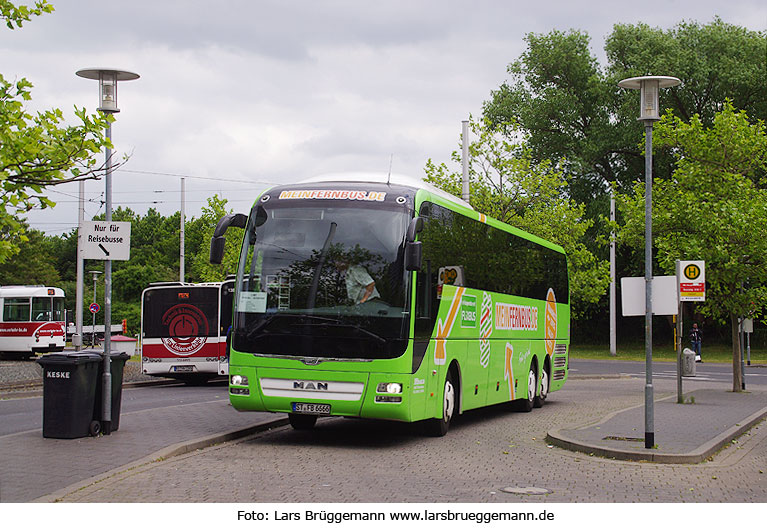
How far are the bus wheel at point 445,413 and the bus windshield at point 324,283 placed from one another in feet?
6.37

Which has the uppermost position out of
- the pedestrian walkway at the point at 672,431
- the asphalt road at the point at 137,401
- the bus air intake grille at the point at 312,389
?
the bus air intake grille at the point at 312,389

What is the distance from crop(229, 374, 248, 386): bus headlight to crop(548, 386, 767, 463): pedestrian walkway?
4300 millimetres

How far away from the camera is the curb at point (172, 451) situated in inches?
336

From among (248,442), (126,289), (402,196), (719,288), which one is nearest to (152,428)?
(248,442)

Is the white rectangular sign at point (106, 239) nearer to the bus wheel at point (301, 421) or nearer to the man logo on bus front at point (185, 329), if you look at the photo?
the bus wheel at point (301, 421)

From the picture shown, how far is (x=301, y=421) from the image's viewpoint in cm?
1473

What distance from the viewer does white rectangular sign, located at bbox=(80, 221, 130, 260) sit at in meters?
12.7

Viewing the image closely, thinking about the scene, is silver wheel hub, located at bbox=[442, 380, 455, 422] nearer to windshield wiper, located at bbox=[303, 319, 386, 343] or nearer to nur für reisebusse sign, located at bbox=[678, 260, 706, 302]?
windshield wiper, located at bbox=[303, 319, 386, 343]

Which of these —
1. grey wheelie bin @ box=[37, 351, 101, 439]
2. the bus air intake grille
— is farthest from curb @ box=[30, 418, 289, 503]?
grey wheelie bin @ box=[37, 351, 101, 439]

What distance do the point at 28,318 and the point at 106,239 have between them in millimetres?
30800

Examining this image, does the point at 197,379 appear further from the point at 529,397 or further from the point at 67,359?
the point at 67,359

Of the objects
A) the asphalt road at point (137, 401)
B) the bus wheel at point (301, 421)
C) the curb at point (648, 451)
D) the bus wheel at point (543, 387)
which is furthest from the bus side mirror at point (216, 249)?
the bus wheel at point (543, 387)

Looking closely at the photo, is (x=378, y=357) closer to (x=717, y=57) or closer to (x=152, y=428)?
(x=152, y=428)

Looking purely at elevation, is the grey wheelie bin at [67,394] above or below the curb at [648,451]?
above
